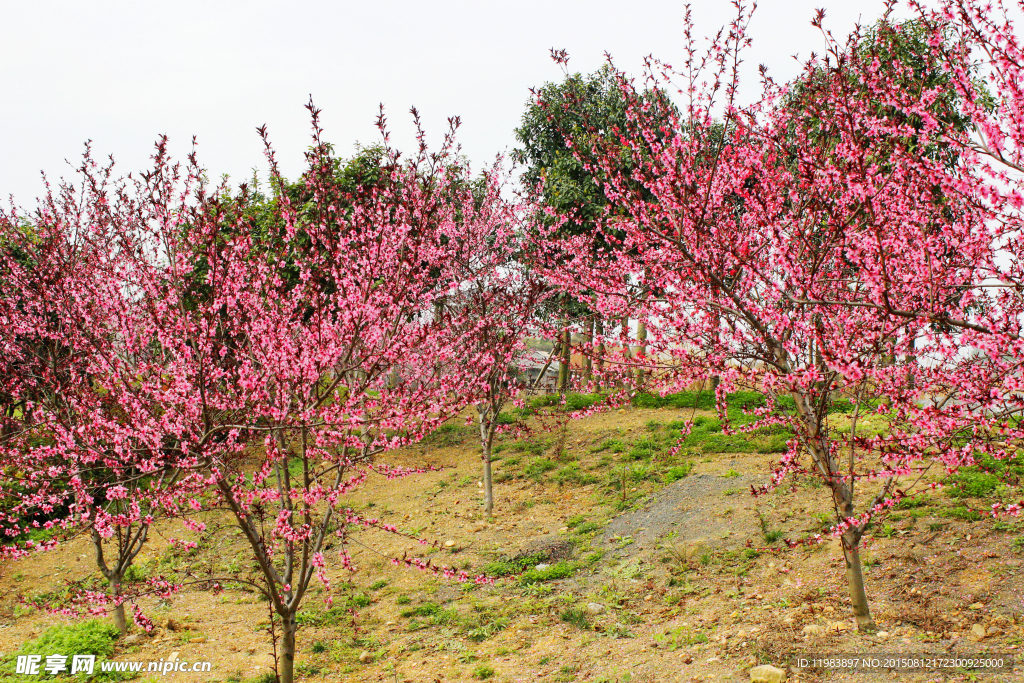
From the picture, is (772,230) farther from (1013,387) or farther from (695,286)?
(1013,387)

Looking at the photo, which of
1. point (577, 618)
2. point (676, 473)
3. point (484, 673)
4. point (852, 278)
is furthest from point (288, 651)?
point (676, 473)

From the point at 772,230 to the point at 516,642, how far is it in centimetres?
478

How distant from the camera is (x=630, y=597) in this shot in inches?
281

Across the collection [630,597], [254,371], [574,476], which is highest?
[254,371]

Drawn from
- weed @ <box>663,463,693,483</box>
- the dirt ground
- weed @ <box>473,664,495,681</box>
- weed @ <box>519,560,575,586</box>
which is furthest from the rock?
weed @ <box>663,463,693,483</box>

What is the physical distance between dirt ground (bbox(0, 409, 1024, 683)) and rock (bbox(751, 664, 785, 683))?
0.17 metres

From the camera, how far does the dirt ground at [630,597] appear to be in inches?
211

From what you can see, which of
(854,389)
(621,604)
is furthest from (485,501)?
(854,389)

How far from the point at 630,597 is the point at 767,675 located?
246 cm

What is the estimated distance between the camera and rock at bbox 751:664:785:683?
4707 mm

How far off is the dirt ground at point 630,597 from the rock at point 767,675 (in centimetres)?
17

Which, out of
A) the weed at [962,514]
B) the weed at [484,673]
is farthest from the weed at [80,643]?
the weed at [962,514]

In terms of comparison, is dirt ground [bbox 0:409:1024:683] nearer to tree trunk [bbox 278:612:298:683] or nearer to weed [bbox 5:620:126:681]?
weed [bbox 5:620:126:681]

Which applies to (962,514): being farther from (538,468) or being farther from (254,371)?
(254,371)
